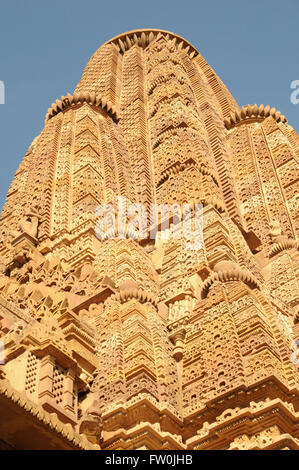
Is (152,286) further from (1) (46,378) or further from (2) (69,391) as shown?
(1) (46,378)

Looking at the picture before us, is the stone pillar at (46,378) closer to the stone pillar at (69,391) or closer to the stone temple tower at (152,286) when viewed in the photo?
the stone temple tower at (152,286)

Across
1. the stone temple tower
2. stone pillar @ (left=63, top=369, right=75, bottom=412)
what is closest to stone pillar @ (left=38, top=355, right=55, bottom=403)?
the stone temple tower

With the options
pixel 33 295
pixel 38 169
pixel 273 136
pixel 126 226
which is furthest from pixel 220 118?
pixel 33 295

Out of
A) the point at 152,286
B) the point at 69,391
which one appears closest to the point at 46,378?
the point at 69,391

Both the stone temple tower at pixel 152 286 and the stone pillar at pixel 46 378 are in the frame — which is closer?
the stone pillar at pixel 46 378

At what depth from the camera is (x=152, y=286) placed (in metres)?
13.2

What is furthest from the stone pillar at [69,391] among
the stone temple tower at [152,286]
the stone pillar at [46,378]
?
the stone pillar at [46,378]

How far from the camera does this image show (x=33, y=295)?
1161 cm

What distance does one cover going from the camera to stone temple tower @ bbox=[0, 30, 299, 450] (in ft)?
29.9

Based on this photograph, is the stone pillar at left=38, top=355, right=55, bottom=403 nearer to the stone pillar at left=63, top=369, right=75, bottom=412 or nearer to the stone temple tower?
the stone temple tower

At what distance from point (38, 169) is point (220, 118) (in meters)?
8.10

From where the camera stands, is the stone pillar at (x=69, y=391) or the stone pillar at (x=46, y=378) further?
the stone pillar at (x=69, y=391)

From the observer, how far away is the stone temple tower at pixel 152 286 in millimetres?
9117

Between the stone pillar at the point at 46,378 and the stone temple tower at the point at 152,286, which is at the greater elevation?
the stone temple tower at the point at 152,286
